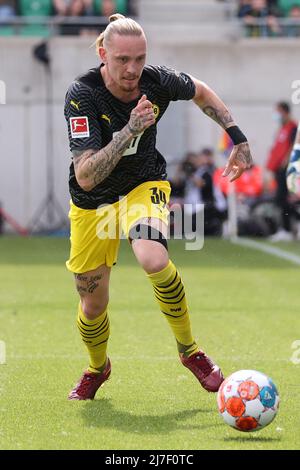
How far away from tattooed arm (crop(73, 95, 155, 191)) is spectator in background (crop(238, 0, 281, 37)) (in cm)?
1930

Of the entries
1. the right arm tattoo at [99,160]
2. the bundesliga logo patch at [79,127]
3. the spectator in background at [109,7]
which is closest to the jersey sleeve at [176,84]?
the bundesliga logo patch at [79,127]

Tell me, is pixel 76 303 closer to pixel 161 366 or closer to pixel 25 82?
pixel 161 366

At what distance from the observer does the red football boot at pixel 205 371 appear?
711cm

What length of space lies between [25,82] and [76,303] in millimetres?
13702

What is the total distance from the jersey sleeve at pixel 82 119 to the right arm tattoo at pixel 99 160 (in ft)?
0.20

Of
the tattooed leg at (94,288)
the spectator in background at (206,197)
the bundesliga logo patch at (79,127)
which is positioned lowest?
the spectator in background at (206,197)

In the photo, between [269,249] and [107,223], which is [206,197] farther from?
[107,223]

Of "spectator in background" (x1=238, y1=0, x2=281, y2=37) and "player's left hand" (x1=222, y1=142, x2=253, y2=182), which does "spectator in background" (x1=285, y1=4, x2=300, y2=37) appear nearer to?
"spectator in background" (x1=238, y1=0, x2=281, y2=37)

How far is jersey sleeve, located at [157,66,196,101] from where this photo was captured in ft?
23.3

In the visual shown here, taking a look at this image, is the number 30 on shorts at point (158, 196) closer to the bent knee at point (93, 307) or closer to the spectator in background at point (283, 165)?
the bent knee at point (93, 307)

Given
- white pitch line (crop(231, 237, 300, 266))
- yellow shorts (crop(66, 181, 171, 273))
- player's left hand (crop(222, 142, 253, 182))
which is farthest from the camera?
white pitch line (crop(231, 237, 300, 266))

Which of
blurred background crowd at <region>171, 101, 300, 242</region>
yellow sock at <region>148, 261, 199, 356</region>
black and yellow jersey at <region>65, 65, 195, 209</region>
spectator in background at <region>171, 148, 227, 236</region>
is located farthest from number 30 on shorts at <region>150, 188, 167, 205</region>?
spectator in background at <region>171, 148, 227, 236</region>

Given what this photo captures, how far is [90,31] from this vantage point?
82.0 ft

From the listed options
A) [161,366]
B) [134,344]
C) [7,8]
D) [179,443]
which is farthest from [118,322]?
[7,8]
